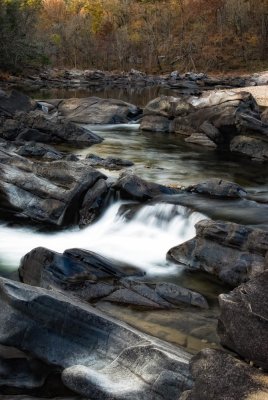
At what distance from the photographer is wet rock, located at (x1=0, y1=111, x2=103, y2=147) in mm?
21016

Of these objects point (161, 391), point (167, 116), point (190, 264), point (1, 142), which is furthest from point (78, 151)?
point (161, 391)

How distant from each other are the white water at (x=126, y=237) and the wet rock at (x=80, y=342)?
343 cm

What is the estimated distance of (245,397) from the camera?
3986 millimetres

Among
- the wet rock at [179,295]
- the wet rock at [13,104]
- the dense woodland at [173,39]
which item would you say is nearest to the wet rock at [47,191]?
the wet rock at [179,295]

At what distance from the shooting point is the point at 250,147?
19.9m

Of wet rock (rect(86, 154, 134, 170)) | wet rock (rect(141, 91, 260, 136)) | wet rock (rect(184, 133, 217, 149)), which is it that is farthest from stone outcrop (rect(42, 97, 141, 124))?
wet rock (rect(86, 154, 134, 170))

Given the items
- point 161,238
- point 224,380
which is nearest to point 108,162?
point 161,238

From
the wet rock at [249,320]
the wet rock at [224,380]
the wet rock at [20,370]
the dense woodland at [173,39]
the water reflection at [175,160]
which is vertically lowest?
the water reflection at [175,160]

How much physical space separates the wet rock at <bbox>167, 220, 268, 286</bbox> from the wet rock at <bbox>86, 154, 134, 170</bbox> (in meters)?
7.19

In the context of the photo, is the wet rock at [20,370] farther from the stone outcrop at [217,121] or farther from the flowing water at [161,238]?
the stone outcrop at [217,121]

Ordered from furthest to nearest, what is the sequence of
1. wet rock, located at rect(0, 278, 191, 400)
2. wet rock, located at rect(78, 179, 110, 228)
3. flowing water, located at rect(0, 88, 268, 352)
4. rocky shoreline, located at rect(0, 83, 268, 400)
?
1. wet rock, located at rect(78, 179, 110, 228)
2. flowing water, located at rect(0, 88, 268, 352)
3. wet rock, located at rect(0, 278, 191, 400)
4. rocky shoreline, located at rect(0, 83, 268, 400)

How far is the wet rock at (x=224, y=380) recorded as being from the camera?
4.07m

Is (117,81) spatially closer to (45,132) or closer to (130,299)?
(45,132)

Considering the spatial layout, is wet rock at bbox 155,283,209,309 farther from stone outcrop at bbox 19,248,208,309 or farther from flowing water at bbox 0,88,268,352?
flowing water at bbox 0,88,268,352
